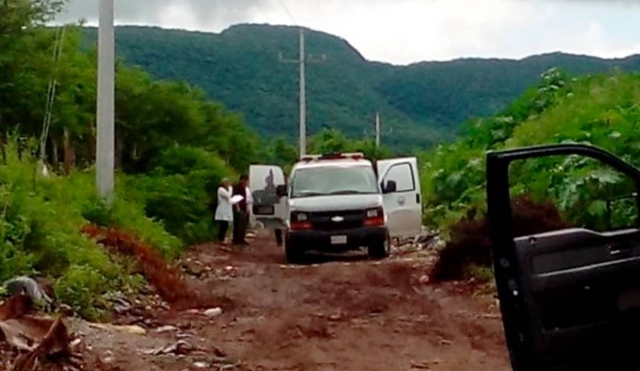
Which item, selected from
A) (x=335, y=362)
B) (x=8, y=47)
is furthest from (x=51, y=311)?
(x=8, y=47)

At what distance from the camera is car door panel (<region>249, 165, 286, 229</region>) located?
23.2 m

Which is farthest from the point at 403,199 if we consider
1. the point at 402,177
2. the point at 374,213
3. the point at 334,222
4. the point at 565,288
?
the point at 565,288

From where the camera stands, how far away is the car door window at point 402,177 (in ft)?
73.0

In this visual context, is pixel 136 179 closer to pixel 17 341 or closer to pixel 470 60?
pixel 17 341

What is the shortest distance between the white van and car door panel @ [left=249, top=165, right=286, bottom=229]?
1.0 inches

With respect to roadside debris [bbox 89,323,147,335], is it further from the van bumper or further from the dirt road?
the van bumper

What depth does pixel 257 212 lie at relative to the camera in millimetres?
23844

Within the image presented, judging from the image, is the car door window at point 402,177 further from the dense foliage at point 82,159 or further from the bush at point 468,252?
the bush at point 468,252

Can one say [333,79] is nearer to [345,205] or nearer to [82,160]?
[82,160]

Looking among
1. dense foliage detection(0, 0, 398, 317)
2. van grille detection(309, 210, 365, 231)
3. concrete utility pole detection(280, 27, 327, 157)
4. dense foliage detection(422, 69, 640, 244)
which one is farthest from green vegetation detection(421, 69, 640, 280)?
concrete utility pole detection(280, 27, 327, 157)

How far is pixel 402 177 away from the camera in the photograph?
73.9 ft

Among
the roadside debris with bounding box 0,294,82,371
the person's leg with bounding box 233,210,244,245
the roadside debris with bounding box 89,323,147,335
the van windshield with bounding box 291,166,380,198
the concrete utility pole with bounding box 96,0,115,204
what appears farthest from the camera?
the person's leg with bounding box 233,210,244,245

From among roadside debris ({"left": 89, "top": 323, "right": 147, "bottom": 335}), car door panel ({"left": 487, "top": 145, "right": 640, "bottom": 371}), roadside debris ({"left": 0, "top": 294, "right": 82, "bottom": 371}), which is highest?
car door panel ({"left": 487, "top": 145, "right": 640, "bottom": 371})

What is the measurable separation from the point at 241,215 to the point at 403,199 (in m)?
4.49
